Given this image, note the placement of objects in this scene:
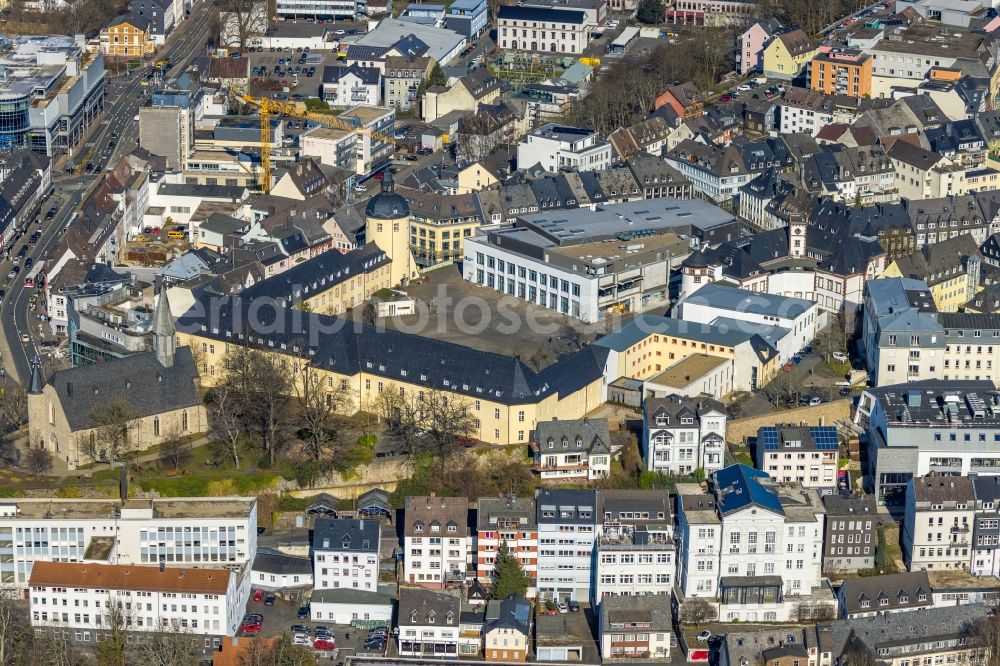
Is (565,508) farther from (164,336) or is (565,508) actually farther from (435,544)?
(164,336)

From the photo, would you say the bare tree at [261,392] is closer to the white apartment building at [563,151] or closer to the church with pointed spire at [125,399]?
the church with pointed spire at [125,399]

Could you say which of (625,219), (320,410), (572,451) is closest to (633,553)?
(572,451)

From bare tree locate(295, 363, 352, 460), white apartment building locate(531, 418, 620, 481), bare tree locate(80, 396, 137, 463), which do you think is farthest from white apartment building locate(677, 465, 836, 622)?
bare tree locate(80, 396, 137, 463)

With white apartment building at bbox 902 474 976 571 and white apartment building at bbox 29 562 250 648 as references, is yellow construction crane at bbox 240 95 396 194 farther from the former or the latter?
white apartment building at bbox 902 474 976 571

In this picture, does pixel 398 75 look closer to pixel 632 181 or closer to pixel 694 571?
pixel 632 181

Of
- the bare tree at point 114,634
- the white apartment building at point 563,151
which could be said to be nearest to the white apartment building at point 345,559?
the bare tree at point 114,634
